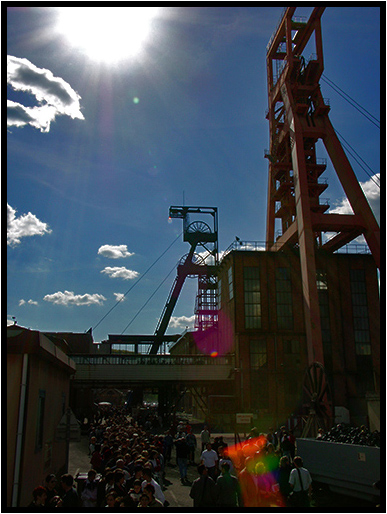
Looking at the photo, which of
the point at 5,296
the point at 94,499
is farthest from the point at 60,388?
the point at 5,296

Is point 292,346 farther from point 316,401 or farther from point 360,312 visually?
point 316,401

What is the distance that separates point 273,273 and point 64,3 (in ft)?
113

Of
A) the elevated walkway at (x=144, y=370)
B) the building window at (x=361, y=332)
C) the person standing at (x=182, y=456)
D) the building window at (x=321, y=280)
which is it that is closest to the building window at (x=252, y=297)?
the elevated walkway at (x=144, y=370)

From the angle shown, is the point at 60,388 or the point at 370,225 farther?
the point at 370,225

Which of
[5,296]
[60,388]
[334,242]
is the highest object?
Answer: [334,242]

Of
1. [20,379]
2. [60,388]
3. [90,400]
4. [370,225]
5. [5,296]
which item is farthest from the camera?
[90,400]

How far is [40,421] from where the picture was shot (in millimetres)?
11672

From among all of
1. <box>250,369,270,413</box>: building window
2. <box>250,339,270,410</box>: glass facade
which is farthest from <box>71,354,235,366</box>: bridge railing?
<box>250,369,270,413</box>: building window

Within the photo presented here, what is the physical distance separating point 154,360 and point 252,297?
1008 centimetres

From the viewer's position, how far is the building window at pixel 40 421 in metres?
11.2

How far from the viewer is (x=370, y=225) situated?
3366 centimetres

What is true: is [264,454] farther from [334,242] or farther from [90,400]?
[90,400]

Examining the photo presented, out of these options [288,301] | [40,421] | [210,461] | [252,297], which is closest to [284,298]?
[288,301]

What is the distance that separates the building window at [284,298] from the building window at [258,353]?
2.26 metres
